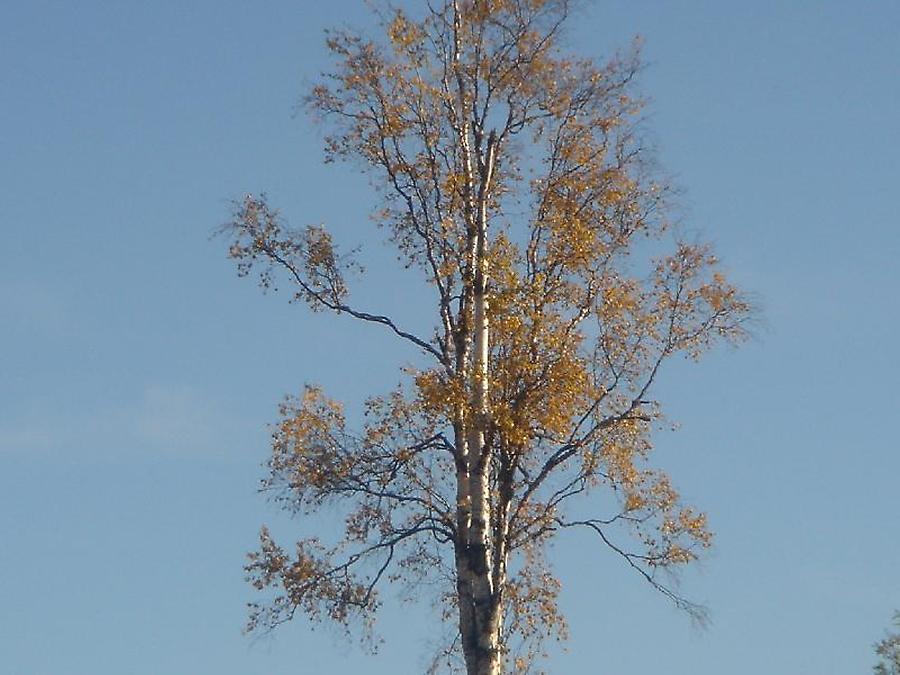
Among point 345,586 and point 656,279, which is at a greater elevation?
point 656,279

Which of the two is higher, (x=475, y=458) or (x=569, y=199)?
(x=569, y=199)

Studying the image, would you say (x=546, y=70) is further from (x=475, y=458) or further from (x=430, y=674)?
(x=430, y=674)

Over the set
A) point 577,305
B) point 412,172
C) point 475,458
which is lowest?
point 475,458

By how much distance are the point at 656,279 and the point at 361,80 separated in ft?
17.4

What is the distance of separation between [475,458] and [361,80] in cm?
610

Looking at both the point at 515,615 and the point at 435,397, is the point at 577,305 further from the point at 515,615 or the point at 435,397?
the point at 515,615

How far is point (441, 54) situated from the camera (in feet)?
89.0

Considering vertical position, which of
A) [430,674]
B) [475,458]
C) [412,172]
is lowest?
[430,674]

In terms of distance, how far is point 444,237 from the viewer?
26.5m

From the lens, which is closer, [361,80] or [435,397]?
[435,397]

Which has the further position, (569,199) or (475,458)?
(569,199)

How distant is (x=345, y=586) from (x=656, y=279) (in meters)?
6.30

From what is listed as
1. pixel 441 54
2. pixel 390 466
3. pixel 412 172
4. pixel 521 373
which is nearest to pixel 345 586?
pixel 390 466

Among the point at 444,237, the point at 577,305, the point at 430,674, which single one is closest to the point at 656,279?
the point at 577,305
